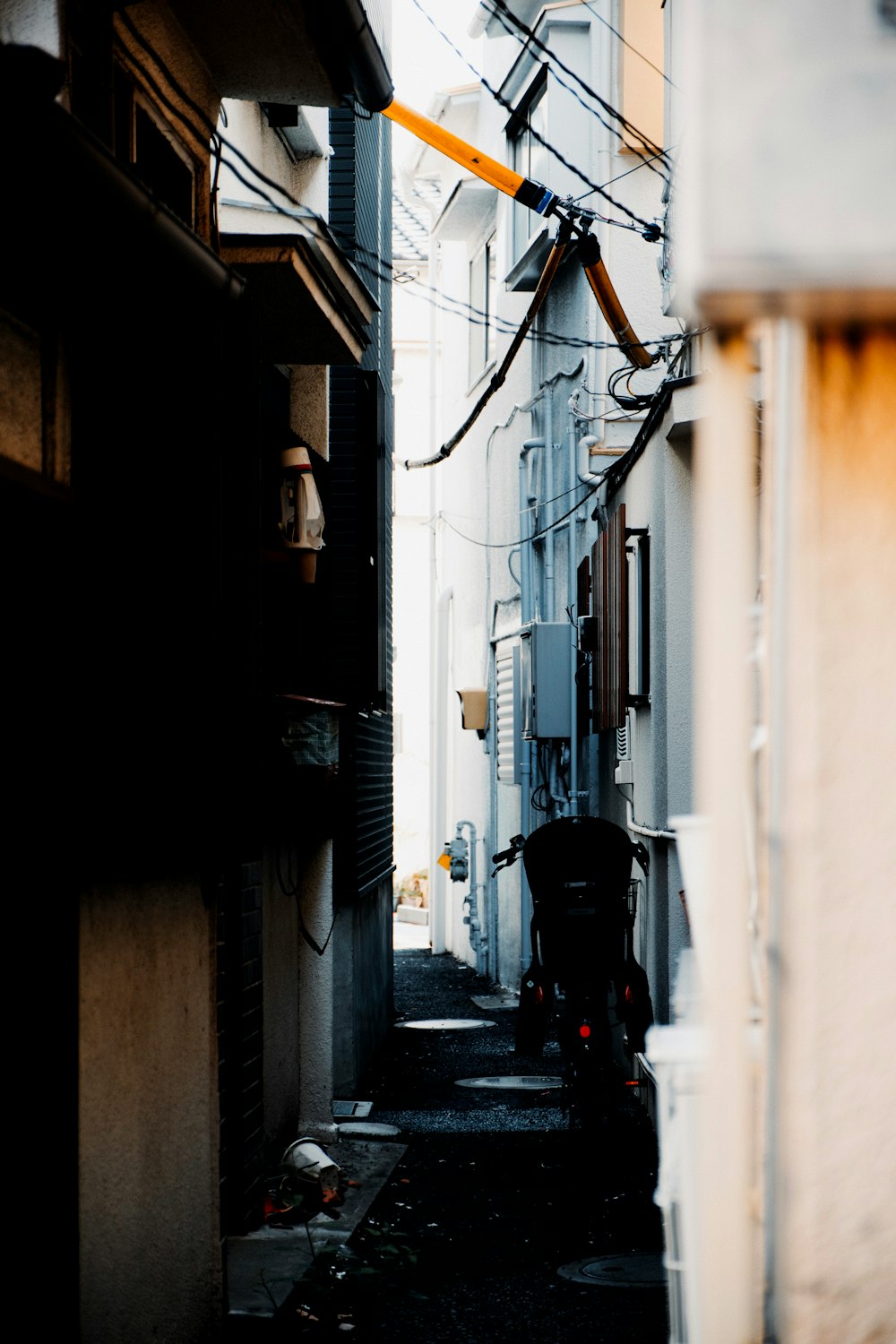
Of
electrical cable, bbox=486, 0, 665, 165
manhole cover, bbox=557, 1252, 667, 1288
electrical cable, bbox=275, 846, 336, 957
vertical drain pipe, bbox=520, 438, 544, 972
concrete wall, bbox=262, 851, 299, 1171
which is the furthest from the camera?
vertical drain pipe, bbox=520, 438, 544, 972

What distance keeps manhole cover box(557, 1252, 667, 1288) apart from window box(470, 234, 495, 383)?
53.0 feet

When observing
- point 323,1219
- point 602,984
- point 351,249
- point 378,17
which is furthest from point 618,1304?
point 351,249

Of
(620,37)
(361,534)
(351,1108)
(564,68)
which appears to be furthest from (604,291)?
(351,1108)

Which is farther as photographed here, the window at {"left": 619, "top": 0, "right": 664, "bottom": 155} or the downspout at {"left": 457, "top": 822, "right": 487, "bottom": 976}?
the downspout at {"left": 457, "top": 822, "right": 487, "bottom": 976}

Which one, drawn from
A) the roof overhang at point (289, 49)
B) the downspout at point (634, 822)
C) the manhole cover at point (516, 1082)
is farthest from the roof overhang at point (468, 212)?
the roof overhang at point (289, 49)

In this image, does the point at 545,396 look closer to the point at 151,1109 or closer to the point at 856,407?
the point at 151,1109

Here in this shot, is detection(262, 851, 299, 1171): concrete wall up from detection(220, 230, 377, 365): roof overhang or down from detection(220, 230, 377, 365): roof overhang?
down

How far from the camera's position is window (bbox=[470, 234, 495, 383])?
22.4 m

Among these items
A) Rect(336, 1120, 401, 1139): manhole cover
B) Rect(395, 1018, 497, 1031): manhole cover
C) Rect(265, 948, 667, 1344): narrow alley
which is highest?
Rect(265, 948, 667, 1344): narrow alley

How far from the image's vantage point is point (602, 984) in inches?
372

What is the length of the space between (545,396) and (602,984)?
949cm

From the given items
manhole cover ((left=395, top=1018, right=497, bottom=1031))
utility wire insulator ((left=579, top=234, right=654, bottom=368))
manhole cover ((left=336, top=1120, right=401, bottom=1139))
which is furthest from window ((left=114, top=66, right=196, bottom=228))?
manhole cover ((left=395, top=1018, right=497, bottom=1031))

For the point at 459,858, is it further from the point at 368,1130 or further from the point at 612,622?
the point at 368,1130

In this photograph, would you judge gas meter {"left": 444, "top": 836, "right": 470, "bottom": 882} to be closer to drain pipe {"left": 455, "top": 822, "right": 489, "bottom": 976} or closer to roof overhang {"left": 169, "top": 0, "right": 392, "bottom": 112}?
drain pipe {"left": 455, "top": 822, "right": 489, "bottom": 976}
